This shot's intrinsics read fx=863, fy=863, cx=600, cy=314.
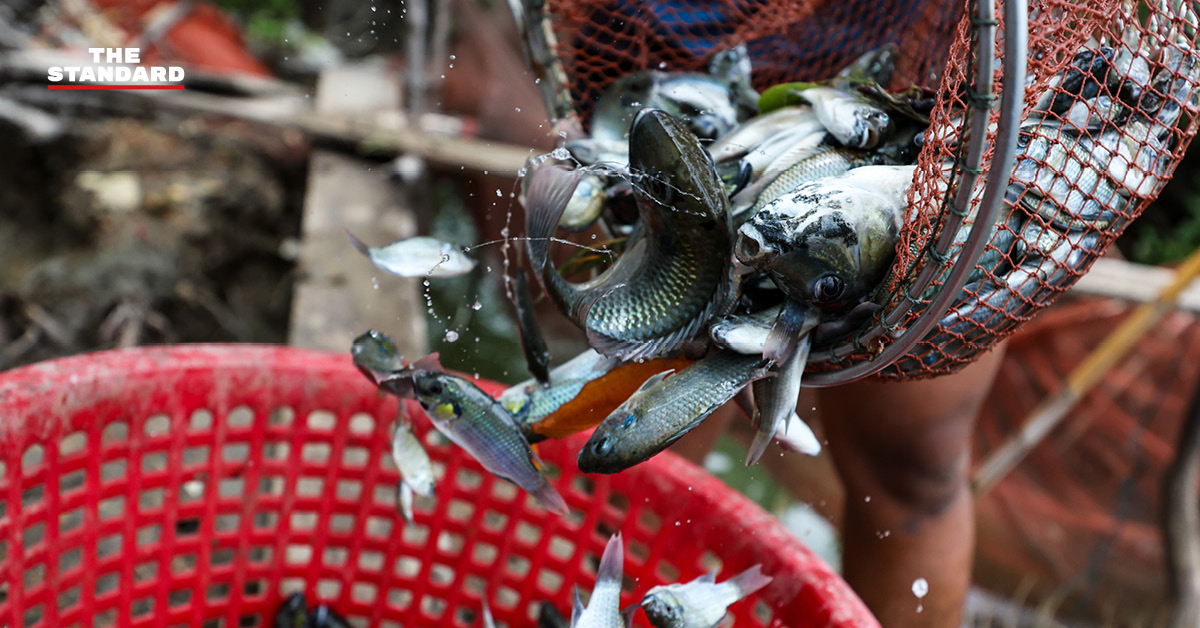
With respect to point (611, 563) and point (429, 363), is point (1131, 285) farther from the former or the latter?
point (429, 363)

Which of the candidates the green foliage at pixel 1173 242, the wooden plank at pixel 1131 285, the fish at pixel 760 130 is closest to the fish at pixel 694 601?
the fish at pixel 760 130

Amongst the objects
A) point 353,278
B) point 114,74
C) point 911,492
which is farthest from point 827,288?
point 114,74

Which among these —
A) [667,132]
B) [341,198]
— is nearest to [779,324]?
[667,132]

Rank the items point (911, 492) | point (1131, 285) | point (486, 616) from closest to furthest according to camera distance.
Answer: point (486, 616)
point (911, 492)
point (1131, 285)

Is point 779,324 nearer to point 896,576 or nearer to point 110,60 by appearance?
point 896,576

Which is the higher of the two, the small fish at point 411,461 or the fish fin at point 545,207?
the fish fin at point 545,207

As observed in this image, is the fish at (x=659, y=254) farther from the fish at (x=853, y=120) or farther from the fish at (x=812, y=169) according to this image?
the fish at (x=853, y=120)

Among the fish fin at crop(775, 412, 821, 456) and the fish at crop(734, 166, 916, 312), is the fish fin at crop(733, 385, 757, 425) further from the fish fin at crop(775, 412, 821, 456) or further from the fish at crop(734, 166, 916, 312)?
the fish at crop(734, 166, 916, 312)
